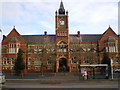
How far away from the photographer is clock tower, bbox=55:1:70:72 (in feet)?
193

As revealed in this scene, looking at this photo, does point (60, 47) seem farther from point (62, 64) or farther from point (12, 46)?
point (12, 46)

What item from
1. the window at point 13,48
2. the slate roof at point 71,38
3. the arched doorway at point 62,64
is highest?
the slate roof at point 71,38

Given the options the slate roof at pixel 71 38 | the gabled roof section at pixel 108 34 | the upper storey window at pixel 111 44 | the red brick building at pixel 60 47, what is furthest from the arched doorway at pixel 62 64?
the gabled roof section at pixel 108 34

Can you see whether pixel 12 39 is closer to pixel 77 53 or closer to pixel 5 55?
pixel 5 55

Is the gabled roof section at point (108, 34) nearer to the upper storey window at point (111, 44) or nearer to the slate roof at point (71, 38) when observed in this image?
the upper storey window at point (111, 44)

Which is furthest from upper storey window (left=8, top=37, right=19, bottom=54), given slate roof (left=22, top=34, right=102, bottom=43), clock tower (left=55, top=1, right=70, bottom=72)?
clock tower (left=55, top=1, right=70, bottom=72)

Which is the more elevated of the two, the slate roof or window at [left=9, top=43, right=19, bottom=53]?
the slate roof

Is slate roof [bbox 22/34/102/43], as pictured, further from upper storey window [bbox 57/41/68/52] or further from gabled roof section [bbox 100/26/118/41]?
upper storey window [bbox 57/41/68/52]

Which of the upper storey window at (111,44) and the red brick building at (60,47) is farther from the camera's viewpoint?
the upper storey window at (111,44)

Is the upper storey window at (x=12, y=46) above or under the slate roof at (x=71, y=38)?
under

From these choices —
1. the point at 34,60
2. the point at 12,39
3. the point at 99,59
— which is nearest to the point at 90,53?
the point at 99,59

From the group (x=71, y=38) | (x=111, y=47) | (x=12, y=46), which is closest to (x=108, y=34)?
(x=111, y=47)

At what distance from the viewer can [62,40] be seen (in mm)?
59469

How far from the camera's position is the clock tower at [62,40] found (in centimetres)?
5894
